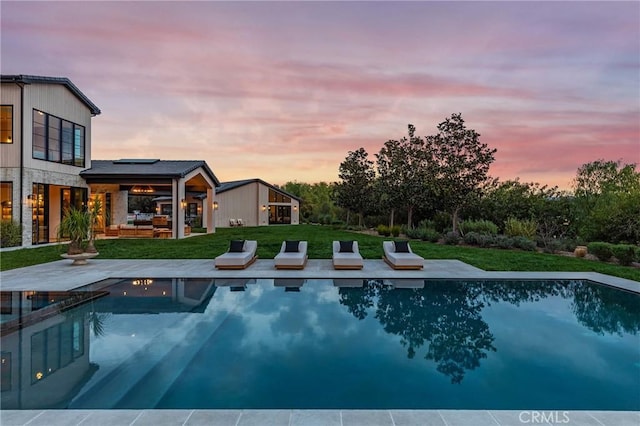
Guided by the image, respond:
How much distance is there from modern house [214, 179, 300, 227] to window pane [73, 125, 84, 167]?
1261 centimetres

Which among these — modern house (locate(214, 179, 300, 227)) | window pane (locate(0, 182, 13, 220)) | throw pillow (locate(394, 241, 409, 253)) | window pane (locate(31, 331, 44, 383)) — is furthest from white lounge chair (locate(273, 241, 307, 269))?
modern house (locate(214, 179, 300, 227))

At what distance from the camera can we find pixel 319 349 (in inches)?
196

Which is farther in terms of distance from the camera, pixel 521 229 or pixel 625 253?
pixel 521 229

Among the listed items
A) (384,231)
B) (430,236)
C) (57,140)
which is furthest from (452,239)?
(57,140)

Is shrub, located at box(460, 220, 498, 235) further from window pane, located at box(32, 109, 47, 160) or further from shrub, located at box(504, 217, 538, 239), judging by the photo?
window pane, located at box(32, 109, 47, 160)

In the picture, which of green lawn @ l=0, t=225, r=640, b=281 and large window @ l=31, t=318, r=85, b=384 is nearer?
large window @ l=31, t=318, r=85, b=384

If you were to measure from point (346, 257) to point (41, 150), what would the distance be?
15.4 metres

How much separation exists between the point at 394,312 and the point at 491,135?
17.2m

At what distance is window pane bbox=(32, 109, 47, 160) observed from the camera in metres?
15.4

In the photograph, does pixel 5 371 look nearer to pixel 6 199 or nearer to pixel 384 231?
pixel 6 199

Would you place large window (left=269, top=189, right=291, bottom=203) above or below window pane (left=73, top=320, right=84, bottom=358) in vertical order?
above

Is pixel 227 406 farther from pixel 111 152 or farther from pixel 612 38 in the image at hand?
pixel 111 152

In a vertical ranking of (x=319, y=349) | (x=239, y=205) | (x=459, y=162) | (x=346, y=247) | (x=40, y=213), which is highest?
(x=459, y=162)

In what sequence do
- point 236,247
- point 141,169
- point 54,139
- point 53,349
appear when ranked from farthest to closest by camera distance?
point 141,169, point 54,139, point 236,247, point 53,349
